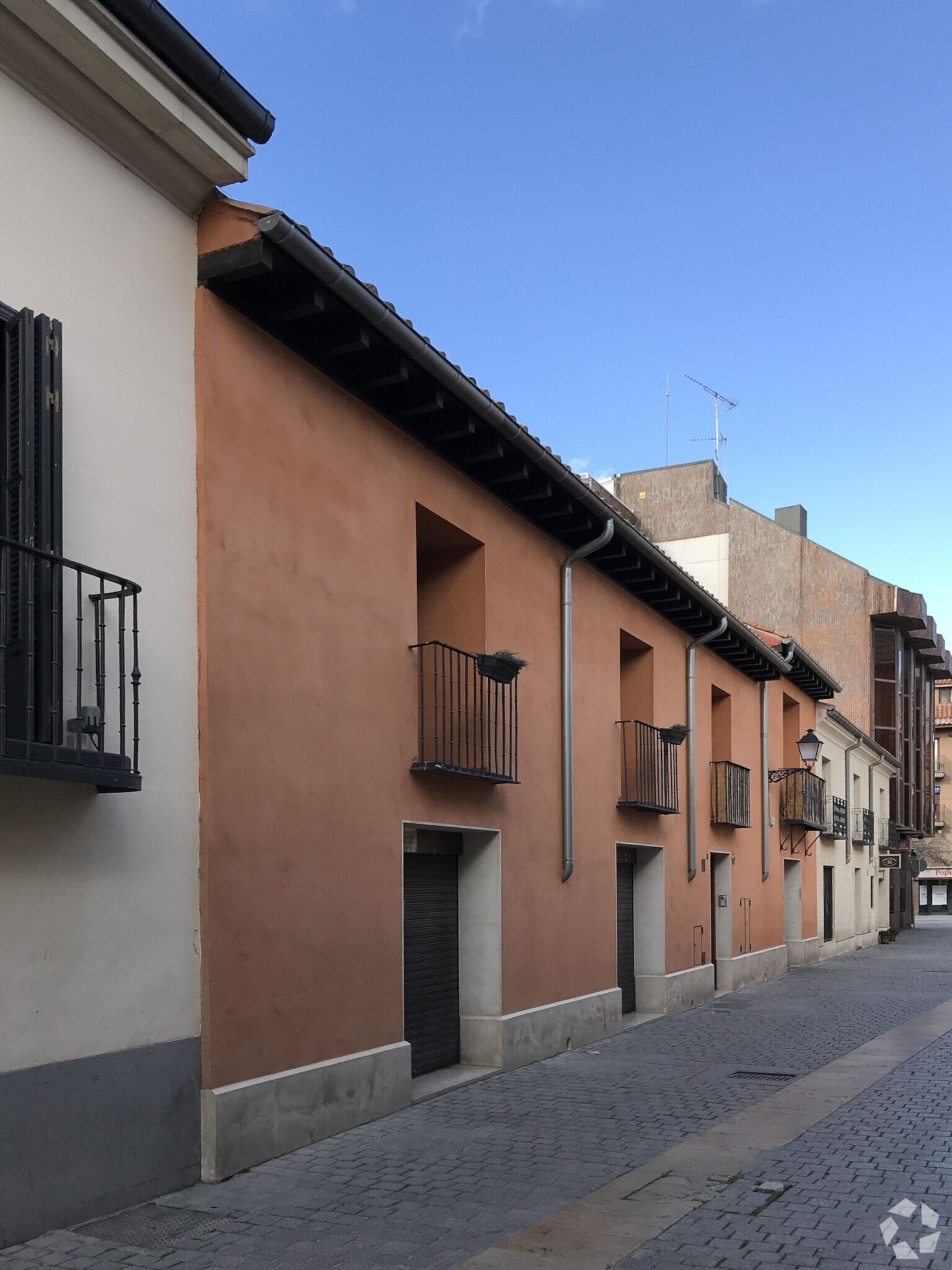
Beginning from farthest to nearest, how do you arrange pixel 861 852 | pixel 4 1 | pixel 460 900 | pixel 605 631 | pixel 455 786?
pixel 861 852 → pixel 605 631 → pixel 460 900 → pixel 455 786 → pixel 4 1

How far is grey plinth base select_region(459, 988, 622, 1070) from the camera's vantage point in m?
10.6

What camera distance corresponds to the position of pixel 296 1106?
7.46m

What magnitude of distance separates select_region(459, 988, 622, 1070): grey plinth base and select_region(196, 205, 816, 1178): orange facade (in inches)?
7.3

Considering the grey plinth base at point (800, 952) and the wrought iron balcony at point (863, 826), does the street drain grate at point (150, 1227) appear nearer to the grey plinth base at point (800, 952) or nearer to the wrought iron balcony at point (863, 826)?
the grey plinth base at point (800, 952)

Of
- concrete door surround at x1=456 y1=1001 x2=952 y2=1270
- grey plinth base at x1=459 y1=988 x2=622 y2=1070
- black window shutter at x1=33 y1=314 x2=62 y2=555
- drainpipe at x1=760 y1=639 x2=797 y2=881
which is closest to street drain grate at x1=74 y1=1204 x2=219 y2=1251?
concrete door surround at x1=456 y1=1001 x2=952 y2=1270

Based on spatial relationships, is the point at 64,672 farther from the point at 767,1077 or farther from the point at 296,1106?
the point at 767,1077

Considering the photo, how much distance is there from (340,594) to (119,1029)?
3.43 m

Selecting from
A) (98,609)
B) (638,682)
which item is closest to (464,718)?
(98,609)

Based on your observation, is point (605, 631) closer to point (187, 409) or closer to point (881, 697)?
point (187, 409)

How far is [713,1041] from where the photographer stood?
509 inches

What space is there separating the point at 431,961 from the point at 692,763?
7.32 meters

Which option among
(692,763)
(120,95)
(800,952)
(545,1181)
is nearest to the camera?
(120,95)

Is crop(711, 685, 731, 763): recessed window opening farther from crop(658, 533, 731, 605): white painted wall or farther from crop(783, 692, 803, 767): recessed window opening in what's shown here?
crop(658, 533, 731, 605): white painted wall

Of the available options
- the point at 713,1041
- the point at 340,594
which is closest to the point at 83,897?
the point at 340,594
